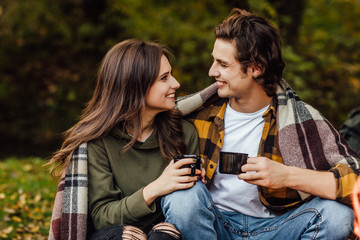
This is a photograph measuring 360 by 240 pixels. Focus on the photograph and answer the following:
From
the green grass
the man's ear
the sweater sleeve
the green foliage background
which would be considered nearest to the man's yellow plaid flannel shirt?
the man's ear

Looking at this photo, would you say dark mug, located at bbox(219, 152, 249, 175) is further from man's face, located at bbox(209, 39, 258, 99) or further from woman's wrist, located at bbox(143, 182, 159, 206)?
man's face, located at bbox(209, 39, 258, 99)

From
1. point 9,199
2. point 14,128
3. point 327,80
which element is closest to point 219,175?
point 9,199

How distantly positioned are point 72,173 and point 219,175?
0.98m

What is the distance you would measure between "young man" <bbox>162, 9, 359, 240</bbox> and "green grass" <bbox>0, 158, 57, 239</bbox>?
5.73 feet

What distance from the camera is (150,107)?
2.89 meters

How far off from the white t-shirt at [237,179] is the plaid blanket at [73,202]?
89 cm

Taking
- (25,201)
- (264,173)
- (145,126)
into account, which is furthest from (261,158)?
(25,201)

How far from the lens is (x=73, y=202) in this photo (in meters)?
2.55

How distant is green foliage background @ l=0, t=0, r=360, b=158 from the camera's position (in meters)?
7.72

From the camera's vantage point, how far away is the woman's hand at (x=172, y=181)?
7.82 ft

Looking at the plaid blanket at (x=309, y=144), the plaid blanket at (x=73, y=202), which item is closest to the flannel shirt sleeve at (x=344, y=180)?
the plaid blanket at (x=309, y=144)

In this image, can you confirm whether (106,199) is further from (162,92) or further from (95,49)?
(95,49)

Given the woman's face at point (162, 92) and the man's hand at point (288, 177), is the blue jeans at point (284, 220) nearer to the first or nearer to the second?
the man's hand at point (288, 177)

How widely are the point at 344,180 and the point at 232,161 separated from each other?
2.28 ft
